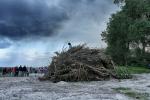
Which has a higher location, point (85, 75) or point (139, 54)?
point (139, 54)

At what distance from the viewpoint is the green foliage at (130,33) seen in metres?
57.3

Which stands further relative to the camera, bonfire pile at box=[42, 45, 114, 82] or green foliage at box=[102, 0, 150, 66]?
green foliage at box=[102, 0, 150, 66]

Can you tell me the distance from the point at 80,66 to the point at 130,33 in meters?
30.5

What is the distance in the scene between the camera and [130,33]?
2317 inches

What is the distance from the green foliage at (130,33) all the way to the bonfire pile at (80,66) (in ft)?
81.2

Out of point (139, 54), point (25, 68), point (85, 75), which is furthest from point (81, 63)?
point (139, 54)

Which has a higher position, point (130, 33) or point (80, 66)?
point (130, 33)

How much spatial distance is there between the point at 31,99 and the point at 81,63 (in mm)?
13920

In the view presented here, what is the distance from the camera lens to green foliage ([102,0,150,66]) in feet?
188

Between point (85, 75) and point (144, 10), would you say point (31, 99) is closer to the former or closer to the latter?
point (85, 75)

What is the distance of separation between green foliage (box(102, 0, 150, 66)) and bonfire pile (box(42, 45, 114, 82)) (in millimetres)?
24762

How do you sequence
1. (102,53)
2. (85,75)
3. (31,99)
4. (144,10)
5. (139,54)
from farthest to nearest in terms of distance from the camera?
(139,54)
(144,10)
(102,53)
(85,75)
(31,99)

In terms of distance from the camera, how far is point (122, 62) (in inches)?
2670

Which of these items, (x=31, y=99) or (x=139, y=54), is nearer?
(x=31, y=99)
